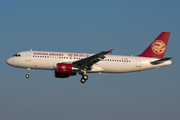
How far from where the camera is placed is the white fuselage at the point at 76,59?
52625 mm

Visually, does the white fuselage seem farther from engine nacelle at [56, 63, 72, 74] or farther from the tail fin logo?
the tail fin logo

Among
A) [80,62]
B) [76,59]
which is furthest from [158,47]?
[80,62]

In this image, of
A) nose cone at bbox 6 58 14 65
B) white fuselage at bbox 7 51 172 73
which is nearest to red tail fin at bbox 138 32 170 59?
white fuselage at bbox 7 51 172 73

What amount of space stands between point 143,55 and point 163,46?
4068 mm

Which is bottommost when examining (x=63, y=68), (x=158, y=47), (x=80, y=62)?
(x=63, y=68)

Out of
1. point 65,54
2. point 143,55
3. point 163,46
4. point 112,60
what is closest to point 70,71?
point 65,54

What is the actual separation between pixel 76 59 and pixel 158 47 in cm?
1504

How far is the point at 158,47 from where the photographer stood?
193 ft

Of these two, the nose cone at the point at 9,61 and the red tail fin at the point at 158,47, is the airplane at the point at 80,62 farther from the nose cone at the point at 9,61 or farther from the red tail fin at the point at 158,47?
the red tail fin at the point at 158,47

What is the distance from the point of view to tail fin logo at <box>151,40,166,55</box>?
58344 millimetres

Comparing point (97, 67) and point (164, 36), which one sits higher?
point (164, 36)

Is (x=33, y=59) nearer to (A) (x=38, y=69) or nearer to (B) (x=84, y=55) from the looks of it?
(A) (x=38, y=69)

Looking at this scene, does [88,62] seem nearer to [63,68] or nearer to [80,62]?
[80,62]

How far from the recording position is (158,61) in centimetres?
5522
